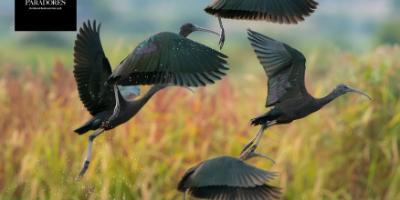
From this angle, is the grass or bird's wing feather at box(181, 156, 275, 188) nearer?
bird's wing feather at box(181, 156, 275, 188)

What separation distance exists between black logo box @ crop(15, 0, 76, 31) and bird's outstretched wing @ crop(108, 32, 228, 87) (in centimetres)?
131

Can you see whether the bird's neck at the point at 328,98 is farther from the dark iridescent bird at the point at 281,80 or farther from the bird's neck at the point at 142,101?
the bird's neck at the point at 142,101

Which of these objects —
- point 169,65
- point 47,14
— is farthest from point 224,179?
point 47,14

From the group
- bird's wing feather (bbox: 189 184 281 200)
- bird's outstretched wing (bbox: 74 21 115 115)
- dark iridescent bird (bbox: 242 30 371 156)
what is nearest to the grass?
bird's wing feather (bbox: 189 184 281 200)

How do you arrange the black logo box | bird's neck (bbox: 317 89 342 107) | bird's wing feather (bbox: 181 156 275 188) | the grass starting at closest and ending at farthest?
bird's neck (bbox: 317 89 342 107)
bird's wing feather (bbox: 181 156 275 188)
the black logo box
the grass

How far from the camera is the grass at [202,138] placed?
4.69 meters

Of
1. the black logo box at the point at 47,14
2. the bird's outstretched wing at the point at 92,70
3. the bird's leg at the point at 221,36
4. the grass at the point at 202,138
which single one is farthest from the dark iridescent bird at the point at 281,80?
the grass at the point at 202,138

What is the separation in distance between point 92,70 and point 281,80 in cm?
54

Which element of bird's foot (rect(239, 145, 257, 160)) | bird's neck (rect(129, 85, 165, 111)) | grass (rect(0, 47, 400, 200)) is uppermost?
bird's neck (rect(129, 85, 165, 111))

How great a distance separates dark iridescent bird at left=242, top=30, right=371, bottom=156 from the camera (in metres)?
2.04

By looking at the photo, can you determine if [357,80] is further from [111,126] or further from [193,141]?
[111,126]

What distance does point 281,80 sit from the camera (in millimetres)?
2062

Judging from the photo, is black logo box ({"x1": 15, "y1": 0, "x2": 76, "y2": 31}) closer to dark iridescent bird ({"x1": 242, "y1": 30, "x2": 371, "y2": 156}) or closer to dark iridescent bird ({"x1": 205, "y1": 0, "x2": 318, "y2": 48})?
dark iridescent bird ({"x1": 242, "y1": 30, "x2": 371, "y2": 156})

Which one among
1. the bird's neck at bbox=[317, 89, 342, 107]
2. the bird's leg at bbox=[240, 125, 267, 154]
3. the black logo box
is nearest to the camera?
the bird's leg at bbox=[240, 125, 267, 154]
